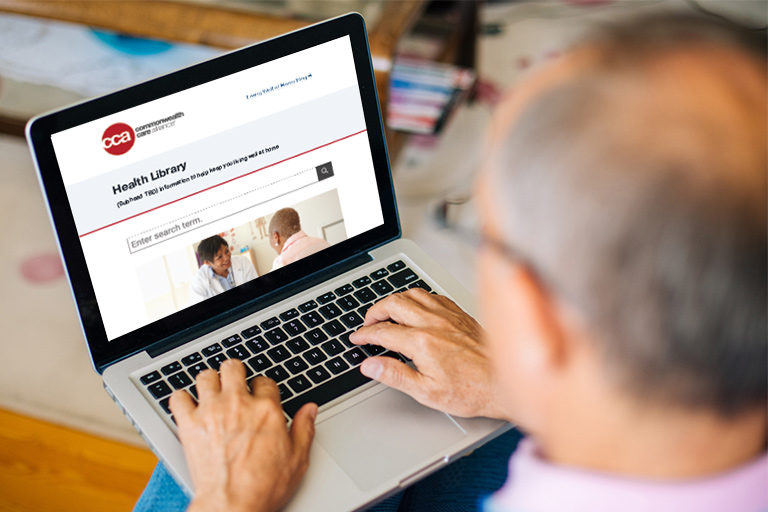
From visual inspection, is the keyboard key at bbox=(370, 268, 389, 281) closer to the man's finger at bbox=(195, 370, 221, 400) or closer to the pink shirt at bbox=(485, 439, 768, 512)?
the man's finger at bbox=(195, 370, 221, 400)

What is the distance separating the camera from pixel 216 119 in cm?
83

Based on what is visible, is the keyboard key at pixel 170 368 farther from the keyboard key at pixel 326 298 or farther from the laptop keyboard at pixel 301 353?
the keyboard key at pixel 326 298

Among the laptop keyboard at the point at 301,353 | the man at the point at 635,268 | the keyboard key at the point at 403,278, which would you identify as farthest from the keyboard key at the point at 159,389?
the man at the point at 635,268

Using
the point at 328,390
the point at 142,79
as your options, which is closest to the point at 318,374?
the point at 328,390

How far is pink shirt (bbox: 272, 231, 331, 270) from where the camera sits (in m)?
0.92

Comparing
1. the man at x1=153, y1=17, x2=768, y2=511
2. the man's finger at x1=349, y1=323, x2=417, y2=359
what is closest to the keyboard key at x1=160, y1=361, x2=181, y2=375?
the man's finger at x1=349, y1=323, x2=417, y2=359

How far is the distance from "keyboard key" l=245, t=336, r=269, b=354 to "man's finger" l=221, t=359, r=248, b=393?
54 millimetres

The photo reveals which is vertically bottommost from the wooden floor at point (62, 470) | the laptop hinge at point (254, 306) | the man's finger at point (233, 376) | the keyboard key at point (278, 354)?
the wooden floor at point (62, 470)

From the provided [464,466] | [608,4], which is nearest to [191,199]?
[464,466]

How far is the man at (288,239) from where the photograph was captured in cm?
90

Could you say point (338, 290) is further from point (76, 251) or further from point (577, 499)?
point (577, 499)

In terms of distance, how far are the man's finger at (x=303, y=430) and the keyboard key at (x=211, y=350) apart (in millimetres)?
135

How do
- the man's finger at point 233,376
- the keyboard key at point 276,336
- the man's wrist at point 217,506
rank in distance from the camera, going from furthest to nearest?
the keyboard key at point 276,336
the man's finger at point 233,376
the man's wrist at point 217,506

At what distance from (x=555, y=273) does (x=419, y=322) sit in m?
0.44
